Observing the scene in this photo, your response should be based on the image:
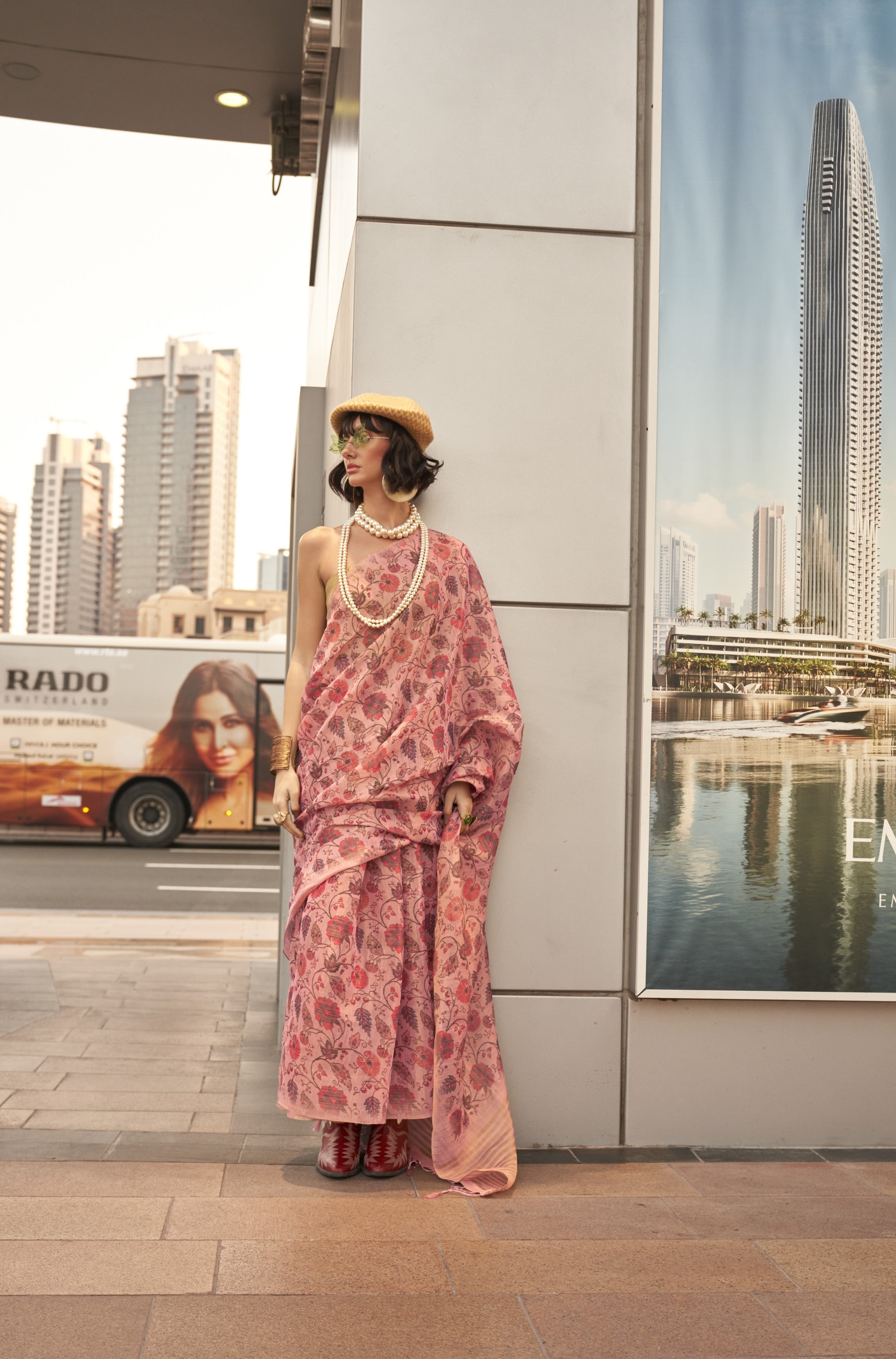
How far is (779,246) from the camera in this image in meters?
3.56

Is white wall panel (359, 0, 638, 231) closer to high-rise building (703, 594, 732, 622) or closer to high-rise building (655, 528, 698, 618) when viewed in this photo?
high-rise building (655, 528, 698, 618)

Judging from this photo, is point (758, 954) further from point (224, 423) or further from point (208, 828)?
point (224, 423)

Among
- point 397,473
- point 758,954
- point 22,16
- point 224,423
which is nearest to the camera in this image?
point 397,473

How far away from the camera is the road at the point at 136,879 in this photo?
10109mm

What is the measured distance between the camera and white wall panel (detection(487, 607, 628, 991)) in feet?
11.0

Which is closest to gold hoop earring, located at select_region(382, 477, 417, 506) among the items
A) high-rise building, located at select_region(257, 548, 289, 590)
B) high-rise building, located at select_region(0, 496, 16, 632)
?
high-rise building, located at select_region(257, 548, 289, 590)

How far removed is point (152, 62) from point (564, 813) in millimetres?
5528

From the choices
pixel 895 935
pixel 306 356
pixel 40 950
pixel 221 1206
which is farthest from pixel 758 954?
pixel 40 950

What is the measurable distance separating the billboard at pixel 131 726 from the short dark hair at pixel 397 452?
11.9 m

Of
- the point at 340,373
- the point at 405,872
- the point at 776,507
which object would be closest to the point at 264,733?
the point at 340,373

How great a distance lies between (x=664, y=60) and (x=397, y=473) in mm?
1559

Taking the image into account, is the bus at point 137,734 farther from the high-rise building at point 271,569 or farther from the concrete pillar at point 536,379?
the high-rise building at point 271,569

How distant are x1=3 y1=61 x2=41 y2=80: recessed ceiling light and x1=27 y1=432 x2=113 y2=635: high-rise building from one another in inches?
2708

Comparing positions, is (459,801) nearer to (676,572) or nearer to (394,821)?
(394,821)
